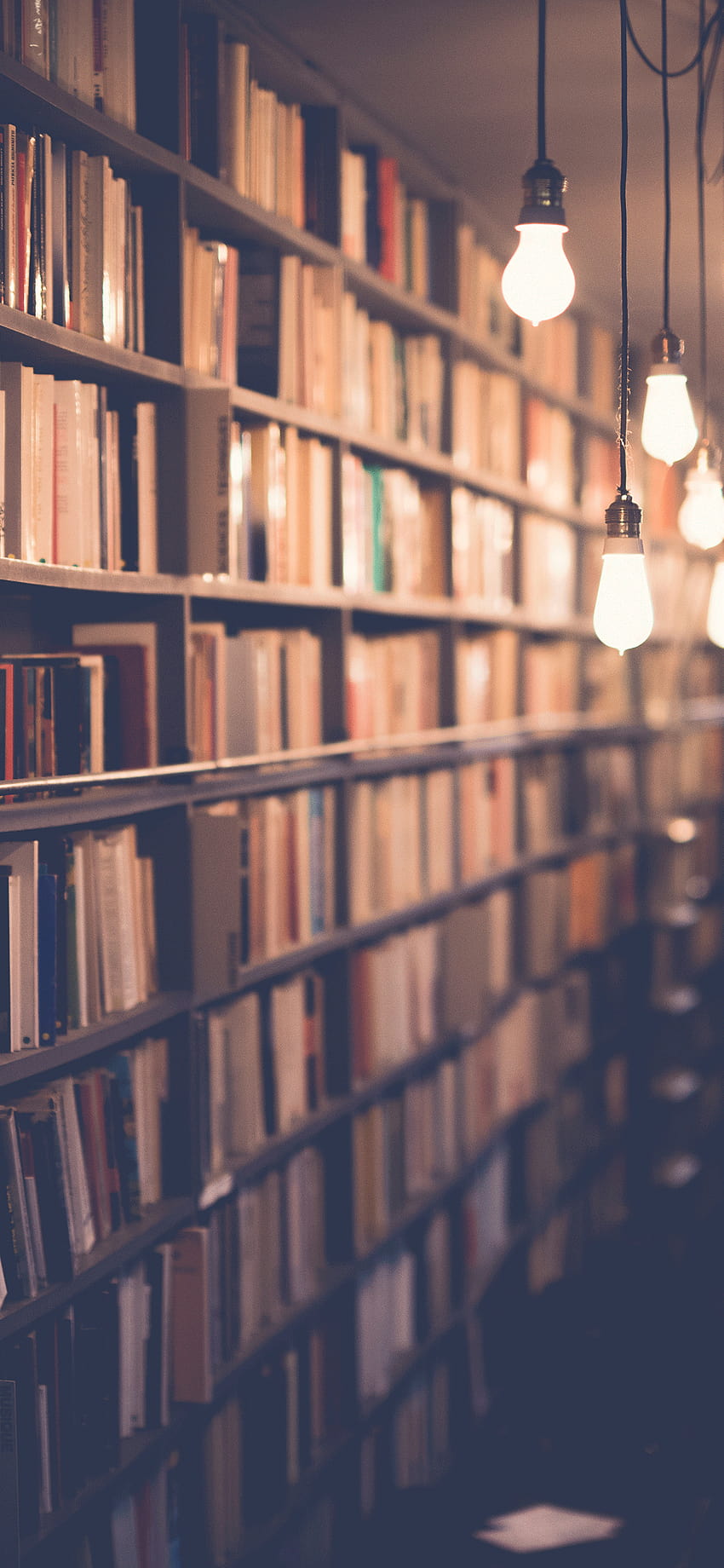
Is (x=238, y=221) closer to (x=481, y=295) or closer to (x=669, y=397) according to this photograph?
(x=669, y=397)

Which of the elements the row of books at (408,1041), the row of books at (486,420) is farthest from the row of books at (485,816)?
the row of books at (486,420)

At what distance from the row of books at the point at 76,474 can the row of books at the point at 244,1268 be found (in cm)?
105

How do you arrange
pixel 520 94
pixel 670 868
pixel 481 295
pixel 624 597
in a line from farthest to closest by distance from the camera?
pixel 670 868
pixel 481 295
pixel 520 94
pixel 624 597

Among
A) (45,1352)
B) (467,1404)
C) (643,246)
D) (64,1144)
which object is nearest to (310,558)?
(64,1144)

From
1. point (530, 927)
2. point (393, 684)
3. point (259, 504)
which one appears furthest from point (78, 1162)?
point (530, 927)

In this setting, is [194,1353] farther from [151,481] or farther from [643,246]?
[643,246]

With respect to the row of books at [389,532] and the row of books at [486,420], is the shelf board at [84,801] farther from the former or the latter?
the row of books at [486,420]

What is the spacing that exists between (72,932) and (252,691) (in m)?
0.69

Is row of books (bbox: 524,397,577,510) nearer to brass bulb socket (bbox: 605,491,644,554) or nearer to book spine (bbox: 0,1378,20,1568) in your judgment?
brass bulb socket (bbox: 605,491,644,554)

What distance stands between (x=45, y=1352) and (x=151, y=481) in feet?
3.98

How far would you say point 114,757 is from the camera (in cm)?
224

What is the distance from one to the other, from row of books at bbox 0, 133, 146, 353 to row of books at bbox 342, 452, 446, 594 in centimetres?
84

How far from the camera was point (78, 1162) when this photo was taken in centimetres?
200

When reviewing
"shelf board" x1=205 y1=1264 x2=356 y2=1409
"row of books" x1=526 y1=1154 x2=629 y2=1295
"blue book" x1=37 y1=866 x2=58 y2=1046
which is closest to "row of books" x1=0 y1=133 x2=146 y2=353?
"blue book" x1=37 y1=866 x2=58 y2=1046
